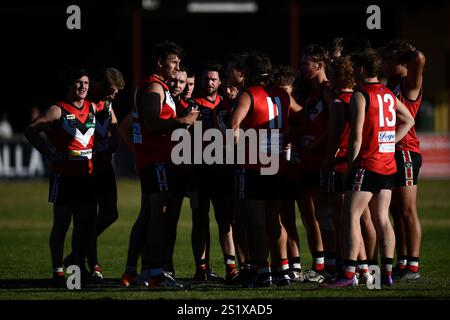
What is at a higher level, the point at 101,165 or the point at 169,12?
the point at 169,12

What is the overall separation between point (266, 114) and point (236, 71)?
931 millimetres

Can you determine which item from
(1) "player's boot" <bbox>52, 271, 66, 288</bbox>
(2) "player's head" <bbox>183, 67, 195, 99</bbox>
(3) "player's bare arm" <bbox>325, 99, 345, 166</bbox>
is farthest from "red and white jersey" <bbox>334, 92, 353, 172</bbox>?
(1) "player's boot" <bbox>52, 271, 66, 288</bbox>

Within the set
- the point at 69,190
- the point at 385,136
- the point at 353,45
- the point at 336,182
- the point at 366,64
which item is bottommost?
the point at 69,190

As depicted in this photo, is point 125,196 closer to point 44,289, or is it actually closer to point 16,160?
point 16,160

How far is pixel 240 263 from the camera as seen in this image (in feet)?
36.1

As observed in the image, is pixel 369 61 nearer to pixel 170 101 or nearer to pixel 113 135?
pixel 170 101

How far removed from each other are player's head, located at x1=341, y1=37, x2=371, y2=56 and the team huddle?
0.02m

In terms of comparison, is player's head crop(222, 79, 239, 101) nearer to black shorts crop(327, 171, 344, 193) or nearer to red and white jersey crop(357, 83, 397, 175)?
black shorts crop(327, 171, 344, 193)

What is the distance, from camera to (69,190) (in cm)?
1054

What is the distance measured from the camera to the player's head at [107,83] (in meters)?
11.0

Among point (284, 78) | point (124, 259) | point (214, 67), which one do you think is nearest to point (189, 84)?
point (214, 67)
